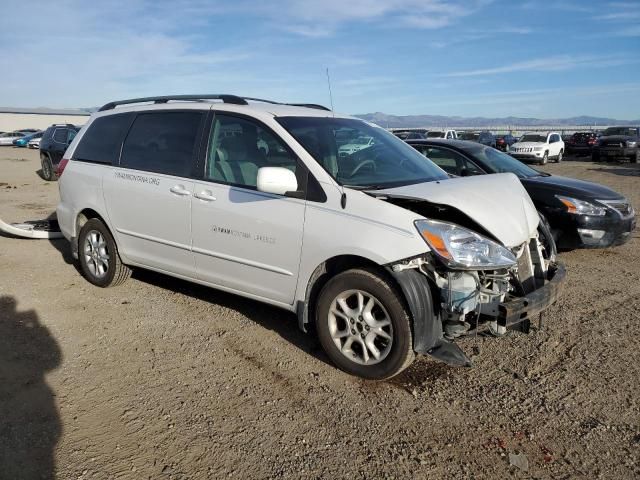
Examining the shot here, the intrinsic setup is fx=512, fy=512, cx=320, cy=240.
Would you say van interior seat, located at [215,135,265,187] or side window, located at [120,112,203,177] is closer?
van interior seat, located at [215,135,265,187]

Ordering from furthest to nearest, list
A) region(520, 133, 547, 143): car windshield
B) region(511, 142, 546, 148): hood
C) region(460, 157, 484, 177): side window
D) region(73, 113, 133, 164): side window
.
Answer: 1. region(520, 133, 547, 143): car windshield
2. region(511, 142, 546, 148): hood
3. region(460, 157, 484, 177): side window
4. region(73, 113, 133, 164): side window

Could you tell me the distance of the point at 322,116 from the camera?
4.42m

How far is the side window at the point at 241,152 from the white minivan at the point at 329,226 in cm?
1

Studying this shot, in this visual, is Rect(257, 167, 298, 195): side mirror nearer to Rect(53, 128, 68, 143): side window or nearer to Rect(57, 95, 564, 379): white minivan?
Rect(57, 95, 564, 379): white minivan

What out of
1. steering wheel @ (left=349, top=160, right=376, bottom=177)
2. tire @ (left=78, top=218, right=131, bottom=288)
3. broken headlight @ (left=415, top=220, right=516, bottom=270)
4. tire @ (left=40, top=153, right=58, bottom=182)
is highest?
steering wheel @ (left=349, top=160, right=376, bottom=177)

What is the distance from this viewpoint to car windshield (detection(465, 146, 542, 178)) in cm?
685

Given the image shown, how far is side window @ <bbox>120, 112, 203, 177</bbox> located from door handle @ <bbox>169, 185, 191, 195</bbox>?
112 mm

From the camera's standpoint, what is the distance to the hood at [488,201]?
340 centimetres

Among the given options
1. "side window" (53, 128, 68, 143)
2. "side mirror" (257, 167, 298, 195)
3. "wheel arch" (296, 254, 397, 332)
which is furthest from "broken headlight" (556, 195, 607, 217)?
"side window" (53, 128, 68, 143)

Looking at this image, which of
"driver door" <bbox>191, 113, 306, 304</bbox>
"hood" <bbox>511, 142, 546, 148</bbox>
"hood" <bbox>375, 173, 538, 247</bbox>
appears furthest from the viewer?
"hood" <bbox>511, 142, 546, 148</bbox>

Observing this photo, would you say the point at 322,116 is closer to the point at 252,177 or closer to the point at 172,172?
the point at 252,177

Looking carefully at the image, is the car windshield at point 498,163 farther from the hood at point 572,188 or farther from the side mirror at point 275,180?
the side mirror at point 275,180

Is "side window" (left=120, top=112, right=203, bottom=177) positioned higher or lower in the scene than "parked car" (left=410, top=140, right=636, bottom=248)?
higher

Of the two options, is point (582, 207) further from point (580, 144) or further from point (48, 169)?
point (580, 144)
